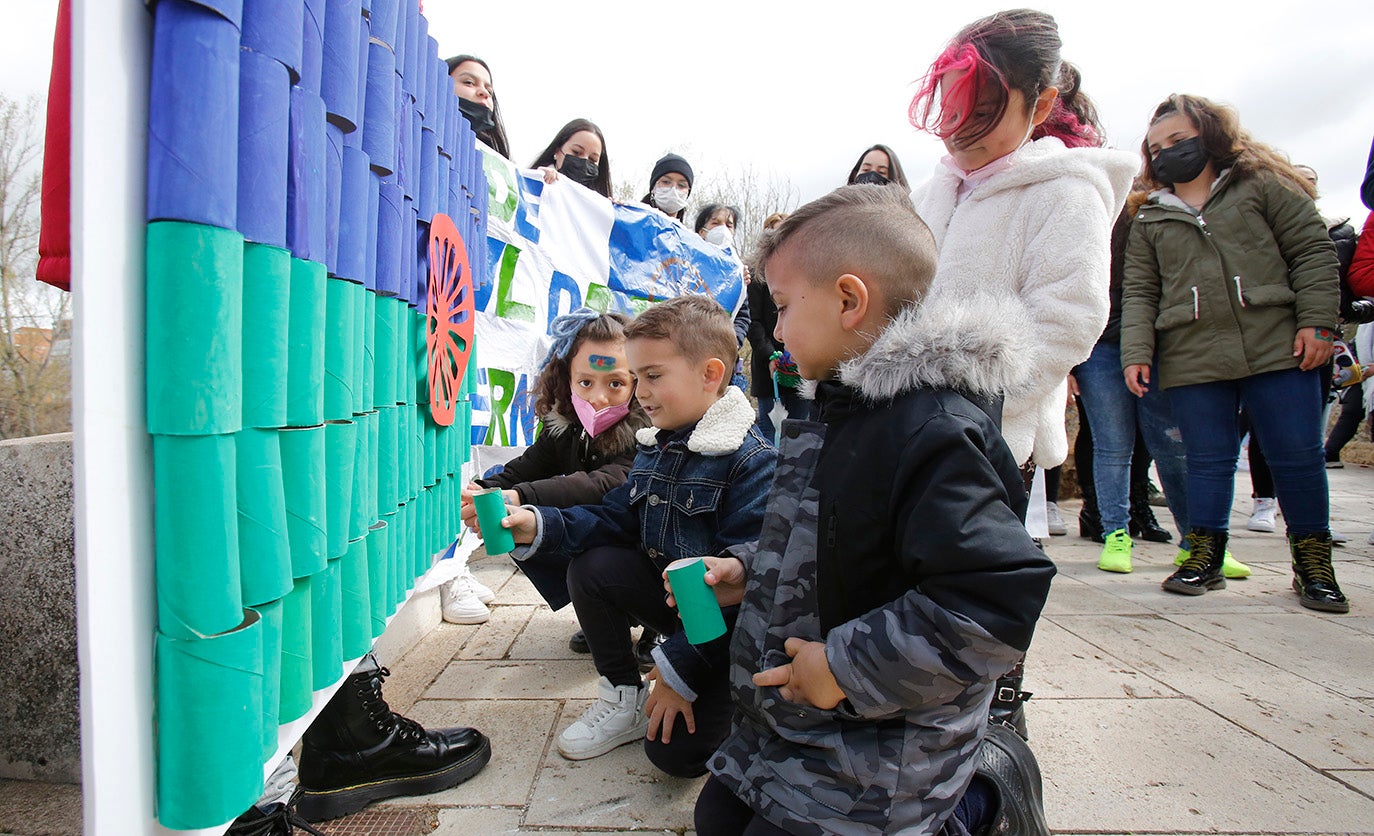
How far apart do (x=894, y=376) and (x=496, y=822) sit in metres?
1.15

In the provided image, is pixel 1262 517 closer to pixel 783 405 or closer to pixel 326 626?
pixel 783 405

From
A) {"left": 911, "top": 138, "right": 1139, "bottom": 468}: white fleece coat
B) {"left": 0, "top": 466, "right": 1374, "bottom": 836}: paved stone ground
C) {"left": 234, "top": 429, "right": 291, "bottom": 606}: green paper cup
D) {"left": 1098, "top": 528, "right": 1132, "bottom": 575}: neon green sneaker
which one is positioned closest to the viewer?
{"left": 234, "top": 429, "right": 291, "bottom": 606}: green paper cup

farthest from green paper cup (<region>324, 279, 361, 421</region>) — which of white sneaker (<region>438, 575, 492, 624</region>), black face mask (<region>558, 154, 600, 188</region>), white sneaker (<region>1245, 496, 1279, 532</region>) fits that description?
white sneaker (<region>1245, 496, 1279, 532</region>)

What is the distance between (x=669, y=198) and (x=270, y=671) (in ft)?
12.6

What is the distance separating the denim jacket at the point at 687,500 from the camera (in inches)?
69.9

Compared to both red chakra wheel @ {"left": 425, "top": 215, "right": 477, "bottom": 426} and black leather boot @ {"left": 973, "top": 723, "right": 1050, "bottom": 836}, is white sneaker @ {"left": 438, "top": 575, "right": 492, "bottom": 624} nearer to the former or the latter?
red chakra wheel @ {"left": 425, "top": 215, "right": 477, "bottom": 426}

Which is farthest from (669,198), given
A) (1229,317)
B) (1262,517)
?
(1262,517)

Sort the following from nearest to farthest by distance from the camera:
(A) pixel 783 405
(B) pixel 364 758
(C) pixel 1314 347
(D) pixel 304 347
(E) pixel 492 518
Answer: (D) pixel 304 347
(B) pixel 364 758
(E) pixel 492 518
(C) pixel 1314 347
(A) pixel 783 405

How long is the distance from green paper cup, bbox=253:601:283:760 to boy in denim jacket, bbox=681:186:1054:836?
66cm

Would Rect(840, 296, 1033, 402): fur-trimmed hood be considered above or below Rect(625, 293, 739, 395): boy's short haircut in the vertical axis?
below

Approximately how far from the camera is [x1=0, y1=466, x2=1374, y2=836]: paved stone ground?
149 centimetres

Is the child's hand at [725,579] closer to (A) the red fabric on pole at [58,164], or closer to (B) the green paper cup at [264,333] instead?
(B) the green paper cup at [264,333]

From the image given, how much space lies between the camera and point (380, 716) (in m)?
1.60

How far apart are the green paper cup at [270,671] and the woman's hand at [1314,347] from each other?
321cm
